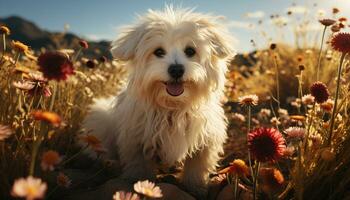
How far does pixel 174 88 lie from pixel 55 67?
163 centimetres

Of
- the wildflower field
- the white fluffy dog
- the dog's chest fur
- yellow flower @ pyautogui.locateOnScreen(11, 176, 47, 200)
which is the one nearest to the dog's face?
the white fluffy dog

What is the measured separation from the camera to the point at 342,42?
9.09 feet

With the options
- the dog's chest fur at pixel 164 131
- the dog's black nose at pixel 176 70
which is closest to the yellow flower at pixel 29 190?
the dog's black nose at pixel 176 70

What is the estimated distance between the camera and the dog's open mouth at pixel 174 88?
352 centimetres

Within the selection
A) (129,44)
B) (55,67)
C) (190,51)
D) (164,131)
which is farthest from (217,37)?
(55,67)

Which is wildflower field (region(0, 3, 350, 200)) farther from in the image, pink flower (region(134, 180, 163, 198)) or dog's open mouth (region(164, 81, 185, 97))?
dog's open mouth (region(164, 81, 185, 97))

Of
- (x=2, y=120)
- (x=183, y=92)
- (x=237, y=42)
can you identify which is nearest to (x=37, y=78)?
(x=2, y=120)

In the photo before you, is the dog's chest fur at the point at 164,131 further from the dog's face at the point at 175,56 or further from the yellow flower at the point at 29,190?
the yellow flower at the point at 29,190

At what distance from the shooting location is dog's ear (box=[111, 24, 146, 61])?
12.4 ft

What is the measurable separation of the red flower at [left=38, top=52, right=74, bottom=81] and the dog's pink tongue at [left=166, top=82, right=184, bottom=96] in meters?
1.55

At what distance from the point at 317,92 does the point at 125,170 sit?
1738 mm

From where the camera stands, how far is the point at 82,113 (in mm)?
4793

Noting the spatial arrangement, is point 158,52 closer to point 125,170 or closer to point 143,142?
point 143,142

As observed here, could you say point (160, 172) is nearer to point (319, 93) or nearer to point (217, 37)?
point (217, 37)
